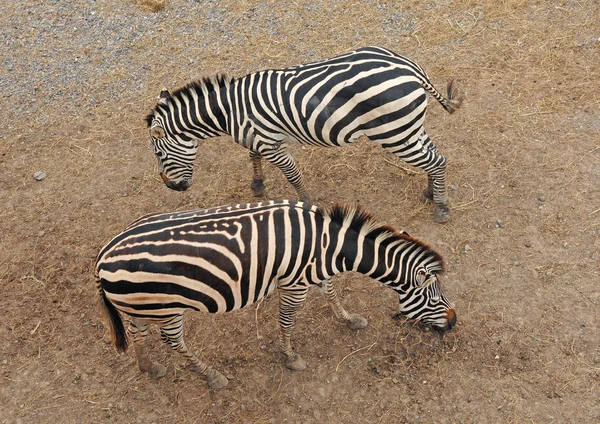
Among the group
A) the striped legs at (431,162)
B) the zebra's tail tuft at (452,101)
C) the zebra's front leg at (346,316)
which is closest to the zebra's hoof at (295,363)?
the zebra's front leg at (346,316)

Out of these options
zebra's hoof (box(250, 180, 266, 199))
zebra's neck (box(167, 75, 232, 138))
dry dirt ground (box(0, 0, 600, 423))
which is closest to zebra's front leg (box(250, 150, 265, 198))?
zebra's hoof (box(250, 180, 266, 199))

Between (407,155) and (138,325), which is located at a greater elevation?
(407,155)

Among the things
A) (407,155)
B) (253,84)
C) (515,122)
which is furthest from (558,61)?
(253,84)

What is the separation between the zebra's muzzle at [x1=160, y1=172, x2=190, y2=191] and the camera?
672cm

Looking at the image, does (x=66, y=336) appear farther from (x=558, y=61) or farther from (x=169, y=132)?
(x=558, y=61)

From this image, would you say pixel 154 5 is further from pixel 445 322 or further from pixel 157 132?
pixel 445 322

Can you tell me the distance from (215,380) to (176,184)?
2.60 meters

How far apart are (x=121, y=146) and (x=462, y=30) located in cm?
596

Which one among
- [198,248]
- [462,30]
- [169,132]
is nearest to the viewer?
[198,248]

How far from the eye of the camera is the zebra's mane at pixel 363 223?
4.68 meters

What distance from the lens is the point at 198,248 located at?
439 cm

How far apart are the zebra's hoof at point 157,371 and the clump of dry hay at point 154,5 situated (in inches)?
289

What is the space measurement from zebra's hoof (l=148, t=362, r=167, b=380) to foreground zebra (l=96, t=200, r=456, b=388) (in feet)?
1.91

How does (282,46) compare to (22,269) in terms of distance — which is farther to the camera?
(282,46)
